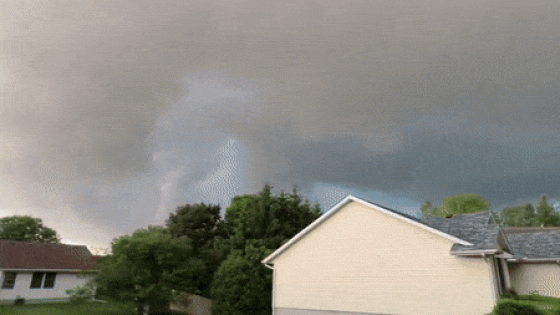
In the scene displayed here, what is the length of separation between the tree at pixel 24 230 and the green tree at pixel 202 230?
40.8 meters

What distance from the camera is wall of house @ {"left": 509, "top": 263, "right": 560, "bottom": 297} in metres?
17.1

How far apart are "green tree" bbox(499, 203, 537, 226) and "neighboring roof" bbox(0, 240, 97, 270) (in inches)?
3144

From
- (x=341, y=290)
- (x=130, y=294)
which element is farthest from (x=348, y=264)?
(x=130, y=294)

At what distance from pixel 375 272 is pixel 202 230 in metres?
21.3

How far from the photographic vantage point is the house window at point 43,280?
94.2ft

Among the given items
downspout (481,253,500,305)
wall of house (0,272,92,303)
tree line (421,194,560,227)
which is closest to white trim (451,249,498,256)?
downspout (481,253,500,305)

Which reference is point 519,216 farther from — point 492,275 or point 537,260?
point 492,275

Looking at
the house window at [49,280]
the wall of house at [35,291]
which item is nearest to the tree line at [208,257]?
the wall of house at [35,291]

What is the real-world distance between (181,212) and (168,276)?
537 inches

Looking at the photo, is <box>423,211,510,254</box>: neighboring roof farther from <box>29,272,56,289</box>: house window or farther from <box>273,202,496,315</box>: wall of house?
<box>29,272,56,289</box>: house window

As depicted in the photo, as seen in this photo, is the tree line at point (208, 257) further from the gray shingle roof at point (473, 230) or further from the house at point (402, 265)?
the gray shingle roof at point (473, 230)

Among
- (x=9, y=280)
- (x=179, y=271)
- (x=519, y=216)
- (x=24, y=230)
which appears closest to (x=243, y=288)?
(x=179, y=271)

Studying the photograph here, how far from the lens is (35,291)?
28.5 metres

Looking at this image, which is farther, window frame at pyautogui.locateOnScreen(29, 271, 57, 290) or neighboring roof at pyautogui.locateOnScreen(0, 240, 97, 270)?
window frame at pyautogui.locateOnScreen(29, 271, 57, 290)
